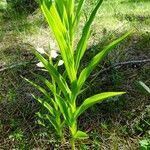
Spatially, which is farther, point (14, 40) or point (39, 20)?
point (39, 20)

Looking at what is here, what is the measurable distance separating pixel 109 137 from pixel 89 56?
1.18m

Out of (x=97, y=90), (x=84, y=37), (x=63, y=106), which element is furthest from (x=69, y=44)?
(x=97, y=90)

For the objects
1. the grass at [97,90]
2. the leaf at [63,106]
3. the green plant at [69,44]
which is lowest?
the grass at [97,90]

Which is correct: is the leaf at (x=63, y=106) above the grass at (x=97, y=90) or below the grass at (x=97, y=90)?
above

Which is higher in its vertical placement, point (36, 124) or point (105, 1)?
point (36, 124)

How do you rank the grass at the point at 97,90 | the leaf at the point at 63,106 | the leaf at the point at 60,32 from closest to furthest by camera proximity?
the leaf at the point at 60,32
the leaf at the point at 63,106
the grass at the point at 97,90

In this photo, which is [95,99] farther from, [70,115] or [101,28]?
[101,28]

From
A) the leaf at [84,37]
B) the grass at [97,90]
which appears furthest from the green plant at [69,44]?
the grass at [97,90]

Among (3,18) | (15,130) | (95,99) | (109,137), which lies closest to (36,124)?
(15,130)

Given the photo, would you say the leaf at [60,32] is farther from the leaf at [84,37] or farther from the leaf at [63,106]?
the leaf at [63,106]

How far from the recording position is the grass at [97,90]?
9.27 ft

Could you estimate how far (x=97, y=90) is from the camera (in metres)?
3.21

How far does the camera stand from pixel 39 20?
4820 mm

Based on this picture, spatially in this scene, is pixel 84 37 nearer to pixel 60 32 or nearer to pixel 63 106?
pixel 60 32
